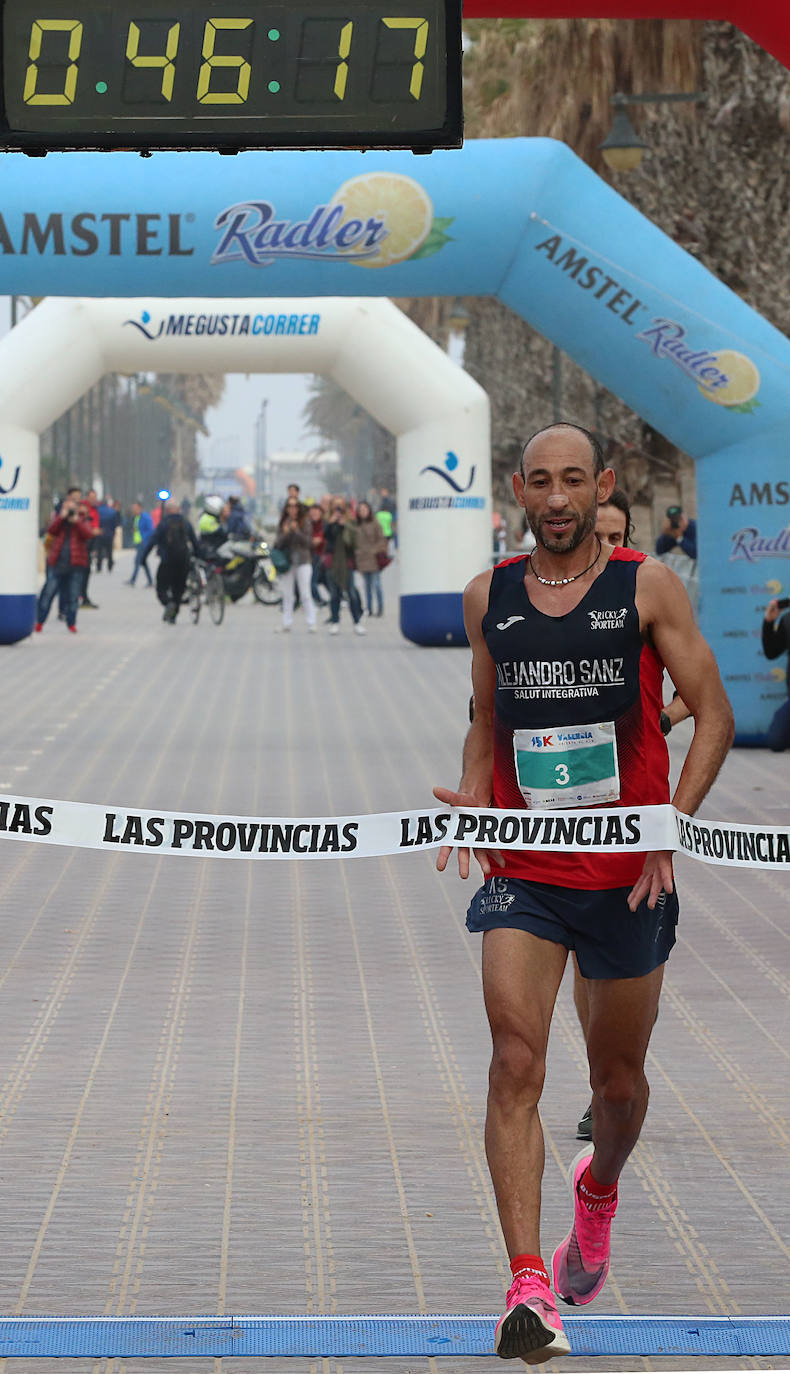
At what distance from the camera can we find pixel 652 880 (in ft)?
13.5

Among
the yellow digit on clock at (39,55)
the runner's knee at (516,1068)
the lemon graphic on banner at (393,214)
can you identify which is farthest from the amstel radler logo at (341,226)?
the runner's knee at (516,1068)

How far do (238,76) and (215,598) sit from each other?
73.9 feet

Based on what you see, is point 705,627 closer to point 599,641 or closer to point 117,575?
point 599,641

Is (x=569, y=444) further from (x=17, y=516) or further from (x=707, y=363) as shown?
(x=17, y=516)

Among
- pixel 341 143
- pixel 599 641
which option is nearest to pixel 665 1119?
pixel 599 641

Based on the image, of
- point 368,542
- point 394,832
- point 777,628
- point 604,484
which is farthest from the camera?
point 368,542

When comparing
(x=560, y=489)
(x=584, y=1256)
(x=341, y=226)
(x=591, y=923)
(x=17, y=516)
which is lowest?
(x=584, y=1256)

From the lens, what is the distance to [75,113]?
587 cm

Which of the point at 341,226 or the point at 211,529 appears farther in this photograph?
the point at 211,529

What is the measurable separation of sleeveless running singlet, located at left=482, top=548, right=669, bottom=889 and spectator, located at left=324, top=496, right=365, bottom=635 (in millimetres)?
21466

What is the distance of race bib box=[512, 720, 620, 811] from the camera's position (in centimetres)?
418

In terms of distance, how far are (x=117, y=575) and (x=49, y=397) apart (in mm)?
25158

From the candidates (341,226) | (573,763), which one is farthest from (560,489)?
(341,226)

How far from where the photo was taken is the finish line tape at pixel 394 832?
4.14 meters
